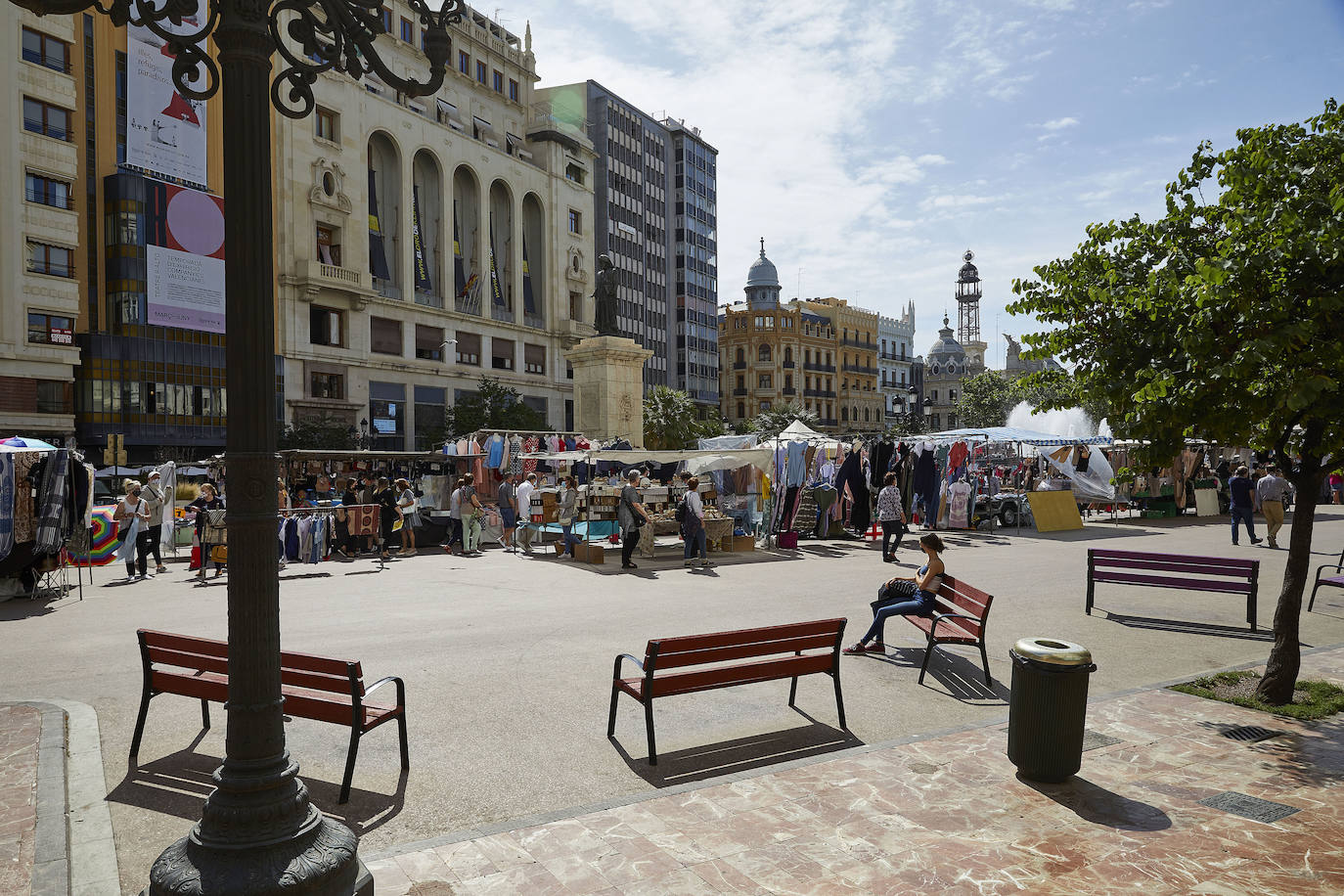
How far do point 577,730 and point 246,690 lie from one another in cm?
368

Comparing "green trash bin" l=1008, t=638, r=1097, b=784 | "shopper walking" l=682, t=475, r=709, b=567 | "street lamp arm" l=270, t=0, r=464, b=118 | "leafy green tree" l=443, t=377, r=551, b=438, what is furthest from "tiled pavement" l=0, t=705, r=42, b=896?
"leafy green tree" l=443, t=377, r=551, b=438

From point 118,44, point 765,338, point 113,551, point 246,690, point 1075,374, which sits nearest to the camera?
point 246,690

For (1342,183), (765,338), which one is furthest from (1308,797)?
(765,338)

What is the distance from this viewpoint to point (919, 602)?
28.5ft

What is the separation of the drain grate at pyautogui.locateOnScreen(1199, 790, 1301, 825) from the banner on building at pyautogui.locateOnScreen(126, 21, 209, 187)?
47091 millimetres

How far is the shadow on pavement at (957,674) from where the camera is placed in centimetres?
766

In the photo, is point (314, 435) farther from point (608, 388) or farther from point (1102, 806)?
point (1102, 806)

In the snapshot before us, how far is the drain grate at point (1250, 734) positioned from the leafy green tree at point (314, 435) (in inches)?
1623

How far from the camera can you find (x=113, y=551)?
17.0m

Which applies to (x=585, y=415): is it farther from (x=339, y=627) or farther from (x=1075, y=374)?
(x=1075, y=374)

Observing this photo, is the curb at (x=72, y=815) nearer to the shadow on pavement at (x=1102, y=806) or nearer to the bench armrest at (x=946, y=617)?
the shadow on pavement at (x=1102, y=806)

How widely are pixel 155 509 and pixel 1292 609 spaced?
57.8ft

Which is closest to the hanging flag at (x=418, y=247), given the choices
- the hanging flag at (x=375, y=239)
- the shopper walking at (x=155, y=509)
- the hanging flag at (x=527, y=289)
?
the hanging flag at (x=375, y=239)

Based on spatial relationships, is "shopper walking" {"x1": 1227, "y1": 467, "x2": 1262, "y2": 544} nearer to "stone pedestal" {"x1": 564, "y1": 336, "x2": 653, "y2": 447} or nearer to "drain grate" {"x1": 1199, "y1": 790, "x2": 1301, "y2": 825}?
"drain grate" {"x1": 1199, "y1": 790, "x2": 1301, "y2": 825}
